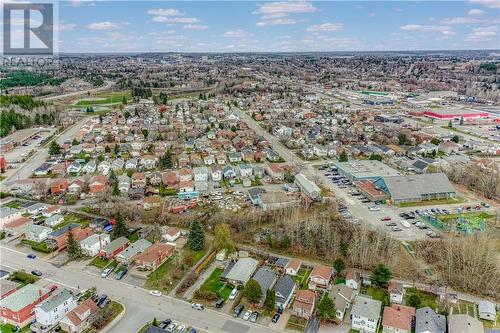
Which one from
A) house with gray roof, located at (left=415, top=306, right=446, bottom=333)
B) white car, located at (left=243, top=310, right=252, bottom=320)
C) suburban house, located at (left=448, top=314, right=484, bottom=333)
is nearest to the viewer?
suburban house, located at (left=448, top=314, right=484, bottom=333)

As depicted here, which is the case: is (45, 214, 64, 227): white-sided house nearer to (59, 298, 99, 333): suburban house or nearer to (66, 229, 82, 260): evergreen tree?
(66, 229, 82, 260): evergreen tree

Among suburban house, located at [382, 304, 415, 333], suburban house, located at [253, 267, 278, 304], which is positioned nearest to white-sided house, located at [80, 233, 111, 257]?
suburban house, located at [253, 267, 278, 304]

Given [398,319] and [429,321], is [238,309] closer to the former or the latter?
[398,319]

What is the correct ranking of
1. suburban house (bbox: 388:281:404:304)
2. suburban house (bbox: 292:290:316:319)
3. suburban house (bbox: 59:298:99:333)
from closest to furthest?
1. suburban house (bbox: 59:298:99:333)
2. suburban house (bbox: 292:290:316:319)
3. suburban house (bbox: 388:281:404:304)

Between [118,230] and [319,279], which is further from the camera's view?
[118,230]

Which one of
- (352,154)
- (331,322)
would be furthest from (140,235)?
(352,154)

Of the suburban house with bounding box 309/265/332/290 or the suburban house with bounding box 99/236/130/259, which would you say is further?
the suburban house with bounding box 99/236/130/259

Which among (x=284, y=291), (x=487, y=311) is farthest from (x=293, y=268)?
(x=487, y=311)
